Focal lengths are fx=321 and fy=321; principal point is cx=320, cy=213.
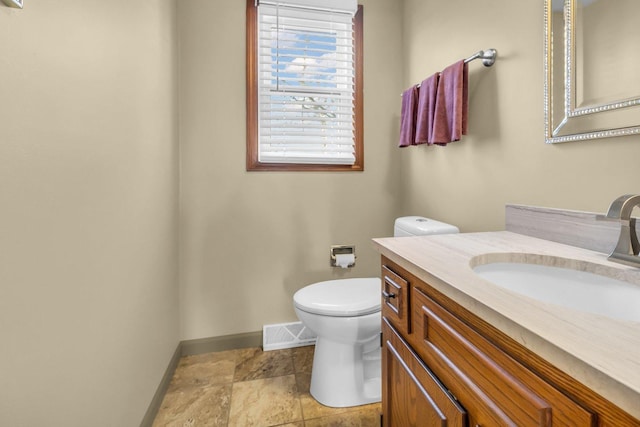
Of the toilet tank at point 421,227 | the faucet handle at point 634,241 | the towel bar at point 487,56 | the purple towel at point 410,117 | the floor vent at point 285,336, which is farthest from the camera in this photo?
the floor vent at point 285,336

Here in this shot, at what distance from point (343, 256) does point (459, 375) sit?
140 cm

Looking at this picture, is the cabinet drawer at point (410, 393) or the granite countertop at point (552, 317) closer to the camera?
the granite countertop at point (552, 317)

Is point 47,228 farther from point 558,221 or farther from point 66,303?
point 558,221

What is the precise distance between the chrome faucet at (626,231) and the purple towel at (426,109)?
906 millimetres

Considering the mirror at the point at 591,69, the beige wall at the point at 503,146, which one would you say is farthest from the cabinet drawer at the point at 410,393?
the mirror at the point at 591,69

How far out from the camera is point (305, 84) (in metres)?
2.04

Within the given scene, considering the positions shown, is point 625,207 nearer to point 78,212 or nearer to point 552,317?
point 552,317

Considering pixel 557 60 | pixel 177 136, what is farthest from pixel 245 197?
pixel 557 60

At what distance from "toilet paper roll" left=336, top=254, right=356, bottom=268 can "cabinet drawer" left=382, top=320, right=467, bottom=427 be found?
0.96 metres

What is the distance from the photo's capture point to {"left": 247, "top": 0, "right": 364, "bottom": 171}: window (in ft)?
6.46

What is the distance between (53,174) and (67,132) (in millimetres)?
123

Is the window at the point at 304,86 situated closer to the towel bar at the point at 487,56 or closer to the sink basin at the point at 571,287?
the towel bar at the point at 487,56

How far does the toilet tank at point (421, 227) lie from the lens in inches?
58.2

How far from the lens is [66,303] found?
2.61ft
